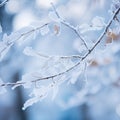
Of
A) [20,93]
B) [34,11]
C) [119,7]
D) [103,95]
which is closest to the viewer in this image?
[119,7]

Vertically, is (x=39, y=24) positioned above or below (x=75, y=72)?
above

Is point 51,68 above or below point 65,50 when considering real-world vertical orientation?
below

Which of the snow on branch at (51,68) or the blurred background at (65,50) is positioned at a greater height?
the blurred background at (65,50)

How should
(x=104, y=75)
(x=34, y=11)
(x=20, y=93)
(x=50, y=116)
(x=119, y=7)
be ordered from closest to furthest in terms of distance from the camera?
(x=119, y=7)
(x=34, y=11)
(x=104, y=75)
(x=20, y=93)
(x=50, y=116)

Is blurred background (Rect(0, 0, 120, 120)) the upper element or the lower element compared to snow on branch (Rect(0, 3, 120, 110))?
upper

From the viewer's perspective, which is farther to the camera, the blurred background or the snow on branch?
the blurred background

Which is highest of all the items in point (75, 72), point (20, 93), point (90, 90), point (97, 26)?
point (20, 93)

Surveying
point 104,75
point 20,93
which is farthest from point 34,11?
point 20,93

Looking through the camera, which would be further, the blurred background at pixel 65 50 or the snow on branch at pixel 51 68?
the blurred background at pixel 65 50

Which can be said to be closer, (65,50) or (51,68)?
(51,68)

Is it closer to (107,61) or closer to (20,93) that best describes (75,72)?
(107,61)

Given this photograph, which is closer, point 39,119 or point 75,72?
point 75,72
